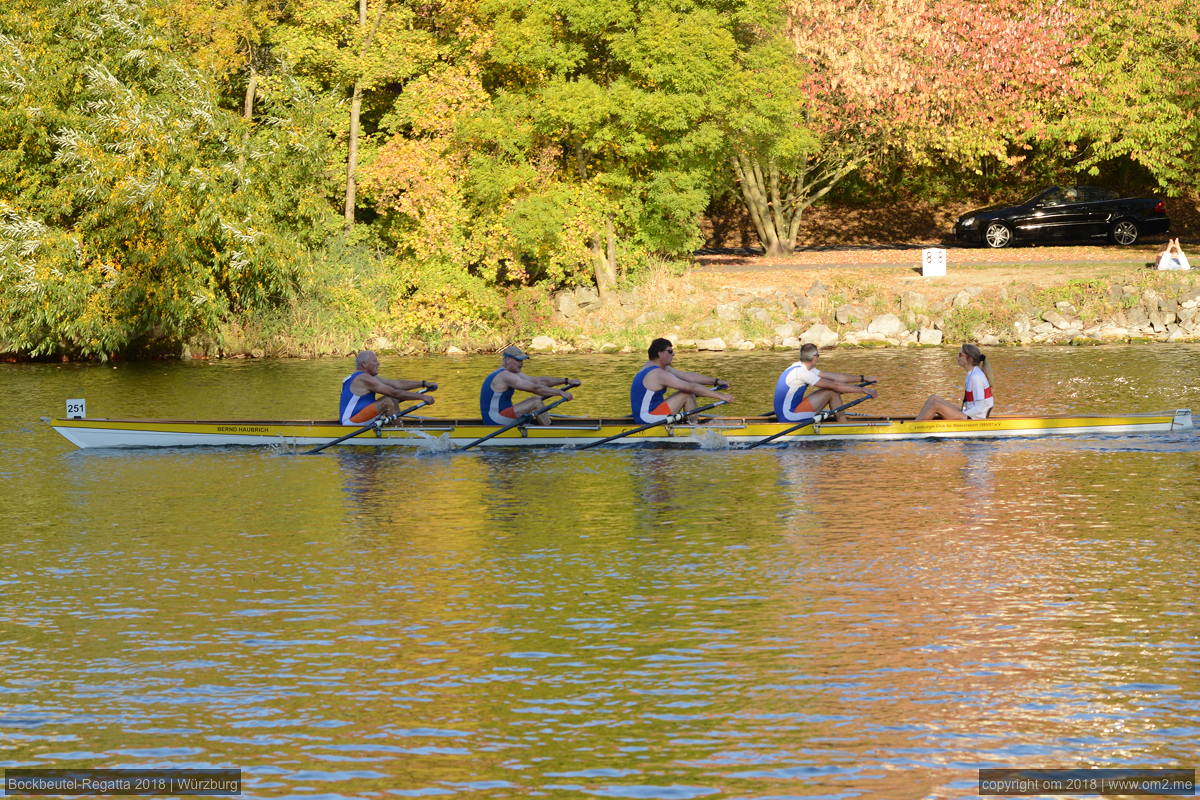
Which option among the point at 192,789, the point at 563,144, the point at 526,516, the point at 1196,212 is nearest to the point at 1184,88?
the point at 1196,212

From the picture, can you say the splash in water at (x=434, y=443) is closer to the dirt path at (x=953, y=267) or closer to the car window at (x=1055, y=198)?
the dirt path at (x=953, y=267)

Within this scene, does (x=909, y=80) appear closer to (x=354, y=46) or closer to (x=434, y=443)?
(x=354, y=46)

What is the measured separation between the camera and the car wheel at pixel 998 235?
170 feet

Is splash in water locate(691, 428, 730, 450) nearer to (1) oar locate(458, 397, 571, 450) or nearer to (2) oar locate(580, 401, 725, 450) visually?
(2) oar locate(580, 401, 725, 450)

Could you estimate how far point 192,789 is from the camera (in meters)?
10.7

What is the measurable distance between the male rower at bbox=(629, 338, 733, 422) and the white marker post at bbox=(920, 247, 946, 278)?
20797mm

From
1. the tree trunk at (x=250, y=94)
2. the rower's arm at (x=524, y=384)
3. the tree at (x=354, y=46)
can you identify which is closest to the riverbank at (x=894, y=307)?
the tree at (x=354, y=46)

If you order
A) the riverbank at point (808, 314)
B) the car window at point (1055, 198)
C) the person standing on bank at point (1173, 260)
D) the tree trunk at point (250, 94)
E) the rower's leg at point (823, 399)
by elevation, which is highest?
the tree trunk at point (250, 94)

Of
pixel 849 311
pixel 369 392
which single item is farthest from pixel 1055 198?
pixel 369 392

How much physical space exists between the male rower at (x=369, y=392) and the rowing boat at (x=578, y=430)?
0.31 metres

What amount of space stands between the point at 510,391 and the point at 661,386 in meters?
2.51

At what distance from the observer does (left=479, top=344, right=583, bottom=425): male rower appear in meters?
25.9

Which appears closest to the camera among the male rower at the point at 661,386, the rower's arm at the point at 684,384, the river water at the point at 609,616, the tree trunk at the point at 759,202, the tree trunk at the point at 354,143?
the river water at the point at 609,616

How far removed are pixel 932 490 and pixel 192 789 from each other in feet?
41.6
